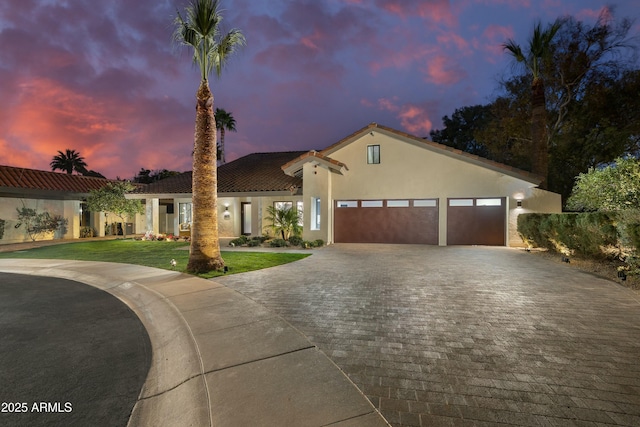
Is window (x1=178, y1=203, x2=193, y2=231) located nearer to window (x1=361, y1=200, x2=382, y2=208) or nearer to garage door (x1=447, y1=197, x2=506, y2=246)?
window (x1=361, y1=200, x2=382, y2=208)

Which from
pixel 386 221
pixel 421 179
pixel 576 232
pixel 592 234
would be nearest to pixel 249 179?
pixel 386 221

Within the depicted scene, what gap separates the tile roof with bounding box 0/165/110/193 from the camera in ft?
57.0

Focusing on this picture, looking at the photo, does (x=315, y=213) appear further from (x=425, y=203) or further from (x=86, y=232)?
(x=86, y=232)

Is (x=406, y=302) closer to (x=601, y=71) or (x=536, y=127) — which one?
(x=536, y=127)

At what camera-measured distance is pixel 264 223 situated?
20297mm

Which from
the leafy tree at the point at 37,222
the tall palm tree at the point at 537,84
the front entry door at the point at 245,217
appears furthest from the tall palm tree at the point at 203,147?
the tall palm tree at the point at 537,84

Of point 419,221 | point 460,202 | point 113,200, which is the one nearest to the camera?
point 460,202

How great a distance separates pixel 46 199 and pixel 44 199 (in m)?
0.11

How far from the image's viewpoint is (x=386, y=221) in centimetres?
1770

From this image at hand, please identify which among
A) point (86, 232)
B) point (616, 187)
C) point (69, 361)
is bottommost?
point (69, 361)

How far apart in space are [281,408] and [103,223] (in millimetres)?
26610

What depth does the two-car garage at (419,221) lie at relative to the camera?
1645cm

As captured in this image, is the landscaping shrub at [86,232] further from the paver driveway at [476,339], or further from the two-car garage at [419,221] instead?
the paver driveway at [476,339]

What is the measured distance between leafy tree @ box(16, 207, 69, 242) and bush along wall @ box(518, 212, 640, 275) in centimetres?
2793
